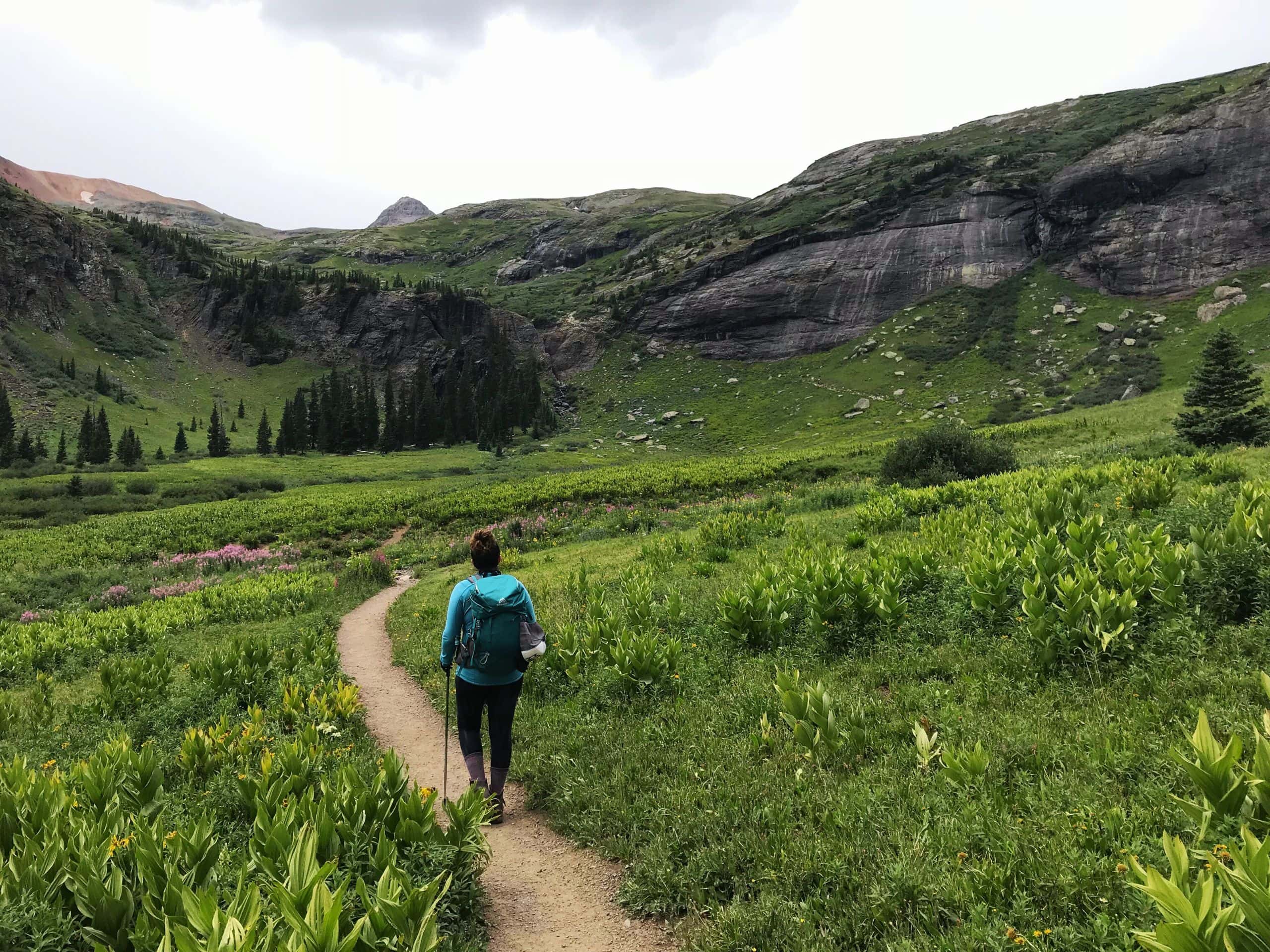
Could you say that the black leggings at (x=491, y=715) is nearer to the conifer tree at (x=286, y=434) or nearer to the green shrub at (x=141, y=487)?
the green shrub at (x=141, y=487)

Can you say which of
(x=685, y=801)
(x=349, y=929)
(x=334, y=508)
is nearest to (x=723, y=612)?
(x=685, y=801)

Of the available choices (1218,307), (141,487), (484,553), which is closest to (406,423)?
(141,487)

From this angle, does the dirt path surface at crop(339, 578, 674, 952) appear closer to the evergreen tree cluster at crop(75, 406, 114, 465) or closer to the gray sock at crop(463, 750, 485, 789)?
the gray sock at crop(463, 750, 485, 789)

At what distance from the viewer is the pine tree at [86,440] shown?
71.8 metres

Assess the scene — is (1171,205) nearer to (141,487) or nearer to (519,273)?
(141,487)

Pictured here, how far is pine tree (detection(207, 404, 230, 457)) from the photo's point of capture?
83.4 metres

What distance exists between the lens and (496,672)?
620 centimetres

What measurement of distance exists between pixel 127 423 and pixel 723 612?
383 feet

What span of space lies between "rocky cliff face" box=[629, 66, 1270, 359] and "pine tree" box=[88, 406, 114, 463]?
2961 inches

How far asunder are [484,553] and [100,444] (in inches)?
3672

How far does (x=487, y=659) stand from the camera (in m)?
6.11

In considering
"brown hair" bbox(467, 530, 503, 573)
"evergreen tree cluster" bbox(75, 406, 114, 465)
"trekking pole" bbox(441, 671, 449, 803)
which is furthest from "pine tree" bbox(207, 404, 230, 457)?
"brown hair" bbox(467, 530, 503, 573)

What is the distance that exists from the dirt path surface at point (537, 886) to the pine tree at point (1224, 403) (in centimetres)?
2226

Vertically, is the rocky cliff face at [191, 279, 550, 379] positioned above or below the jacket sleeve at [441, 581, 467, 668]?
above
